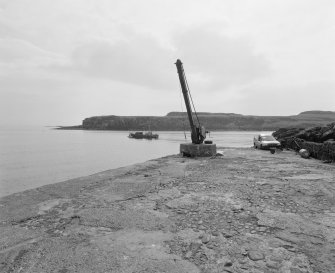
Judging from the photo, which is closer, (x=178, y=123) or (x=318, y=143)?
(x=318, y=143)

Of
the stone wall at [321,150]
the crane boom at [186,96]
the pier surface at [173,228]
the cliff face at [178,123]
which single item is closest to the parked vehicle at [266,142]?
the stone wall at [321,150]

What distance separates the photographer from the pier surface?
15.5ft

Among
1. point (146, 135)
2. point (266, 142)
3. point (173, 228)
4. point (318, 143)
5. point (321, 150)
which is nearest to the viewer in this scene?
point (173, 228)

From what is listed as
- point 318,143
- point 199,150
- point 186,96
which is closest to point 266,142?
point 318,143

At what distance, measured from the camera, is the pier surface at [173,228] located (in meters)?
4.71

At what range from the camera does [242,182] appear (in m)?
10.7

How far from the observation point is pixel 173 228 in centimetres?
619

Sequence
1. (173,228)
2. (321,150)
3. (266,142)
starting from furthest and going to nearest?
(266,142), (321,150), (173,228)

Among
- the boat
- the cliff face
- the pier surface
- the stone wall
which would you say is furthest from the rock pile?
the cliff face

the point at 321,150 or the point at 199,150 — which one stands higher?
the point at 199,150

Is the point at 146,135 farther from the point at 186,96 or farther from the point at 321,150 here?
the point at 321,150

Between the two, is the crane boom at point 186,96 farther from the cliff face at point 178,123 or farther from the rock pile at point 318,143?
the cliff face at point 178,123

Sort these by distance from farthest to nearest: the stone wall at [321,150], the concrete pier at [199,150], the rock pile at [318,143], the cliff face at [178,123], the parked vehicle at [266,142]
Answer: the cliff face at [178,123] < the parked vehicle at [266,142] < the concrete pier at [199,150] < the rock pile at [318,143] < the stone wall at [321,150]

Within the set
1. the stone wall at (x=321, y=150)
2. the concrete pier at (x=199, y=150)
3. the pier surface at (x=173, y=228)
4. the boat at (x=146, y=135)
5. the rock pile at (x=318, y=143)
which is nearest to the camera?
the pier surface at (x=173, y=228)
